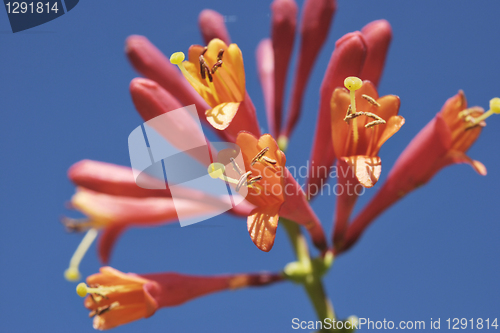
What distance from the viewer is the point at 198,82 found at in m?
2.39

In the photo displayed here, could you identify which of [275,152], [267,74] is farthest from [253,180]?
[267,74]

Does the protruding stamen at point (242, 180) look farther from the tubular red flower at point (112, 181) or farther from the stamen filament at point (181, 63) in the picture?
the tubular red flower at point (112, 181)

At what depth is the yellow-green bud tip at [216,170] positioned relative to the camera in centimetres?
213

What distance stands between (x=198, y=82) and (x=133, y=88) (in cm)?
32

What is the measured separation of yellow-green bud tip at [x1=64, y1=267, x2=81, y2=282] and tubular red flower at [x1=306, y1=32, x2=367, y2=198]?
1538 mm

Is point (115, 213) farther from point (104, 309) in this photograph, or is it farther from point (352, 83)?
point (352, 83)

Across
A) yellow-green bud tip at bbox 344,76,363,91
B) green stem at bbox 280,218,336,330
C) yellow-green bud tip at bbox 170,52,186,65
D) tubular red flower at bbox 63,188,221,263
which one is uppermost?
yellow-green bud tip at bbox 170,52,186,65

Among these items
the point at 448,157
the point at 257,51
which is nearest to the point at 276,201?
the point at 448,157

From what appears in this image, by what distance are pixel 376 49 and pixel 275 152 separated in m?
0.89

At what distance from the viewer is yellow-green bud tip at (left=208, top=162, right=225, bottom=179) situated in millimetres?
2130

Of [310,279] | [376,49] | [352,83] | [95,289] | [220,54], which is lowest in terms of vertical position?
[310,279]

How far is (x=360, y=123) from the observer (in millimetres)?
2328

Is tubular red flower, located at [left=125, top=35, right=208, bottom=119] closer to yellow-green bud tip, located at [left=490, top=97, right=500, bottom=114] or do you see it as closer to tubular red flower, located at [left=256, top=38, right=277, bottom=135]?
tubular red flower, located at [left=256, top=38, right=277, bottom=135]

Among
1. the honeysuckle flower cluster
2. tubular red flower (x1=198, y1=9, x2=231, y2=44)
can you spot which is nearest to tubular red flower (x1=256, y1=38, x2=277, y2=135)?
the honeysuckle flower cluster
